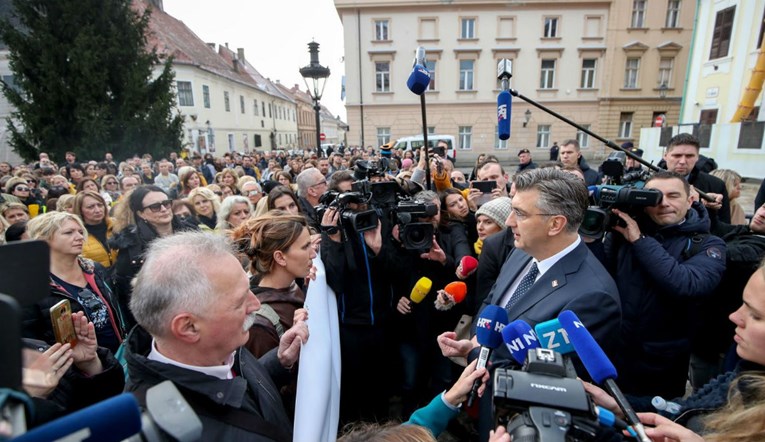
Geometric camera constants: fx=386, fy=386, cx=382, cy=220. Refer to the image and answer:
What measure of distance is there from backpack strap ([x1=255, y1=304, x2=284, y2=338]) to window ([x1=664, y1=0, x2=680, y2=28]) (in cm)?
3174

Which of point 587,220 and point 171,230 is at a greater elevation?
point 587,220

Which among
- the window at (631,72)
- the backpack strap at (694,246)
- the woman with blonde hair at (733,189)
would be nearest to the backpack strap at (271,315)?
the backpack strap at (694,246)

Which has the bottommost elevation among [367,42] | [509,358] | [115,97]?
[509,358]

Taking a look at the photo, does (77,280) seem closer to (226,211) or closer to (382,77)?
(226,211)

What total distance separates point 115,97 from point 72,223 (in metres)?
16.4

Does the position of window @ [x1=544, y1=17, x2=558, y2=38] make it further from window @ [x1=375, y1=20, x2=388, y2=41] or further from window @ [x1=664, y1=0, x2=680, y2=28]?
window @ [x1=375, y1=20, x2=388, y2=41]

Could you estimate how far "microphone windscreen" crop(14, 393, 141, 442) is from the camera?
18.1 inches

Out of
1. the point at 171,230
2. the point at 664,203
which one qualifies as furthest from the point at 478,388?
the point at 171,230

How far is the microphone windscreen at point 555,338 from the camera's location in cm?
112

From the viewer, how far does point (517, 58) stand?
2545cm

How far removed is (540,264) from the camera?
200cm

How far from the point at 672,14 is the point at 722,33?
8.69 meters

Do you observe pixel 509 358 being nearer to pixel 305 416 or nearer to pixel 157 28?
pixel 305 416

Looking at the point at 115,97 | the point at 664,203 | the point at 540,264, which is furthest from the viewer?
the point at 115,97
